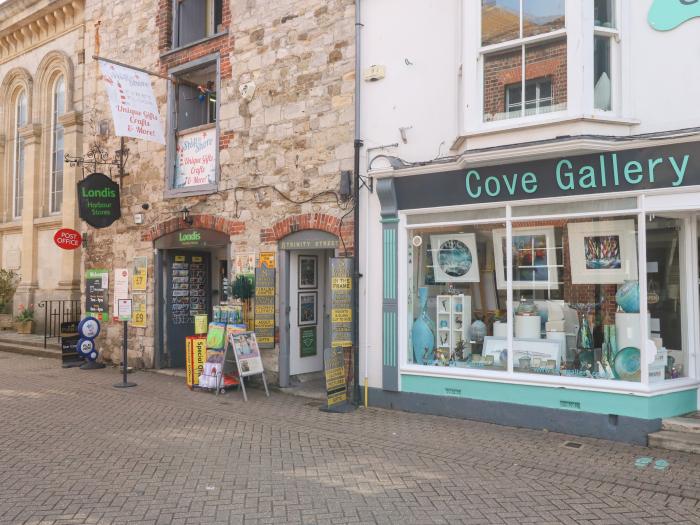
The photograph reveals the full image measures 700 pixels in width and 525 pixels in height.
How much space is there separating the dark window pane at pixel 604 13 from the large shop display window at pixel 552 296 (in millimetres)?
2105

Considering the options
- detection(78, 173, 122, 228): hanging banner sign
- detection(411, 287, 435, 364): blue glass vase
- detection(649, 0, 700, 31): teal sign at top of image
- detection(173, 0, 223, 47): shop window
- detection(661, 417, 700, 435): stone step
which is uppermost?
detection(173, 0, 223, 47): shop window

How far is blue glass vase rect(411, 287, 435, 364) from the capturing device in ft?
27.7

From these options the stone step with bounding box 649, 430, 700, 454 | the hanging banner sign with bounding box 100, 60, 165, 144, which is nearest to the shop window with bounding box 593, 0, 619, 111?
the stone step with bounding box 649, 430, 700, 454

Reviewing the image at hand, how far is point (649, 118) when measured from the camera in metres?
6.76

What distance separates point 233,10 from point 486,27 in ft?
16.9

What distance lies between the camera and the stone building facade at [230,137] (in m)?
9.27

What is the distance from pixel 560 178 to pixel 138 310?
864 cm

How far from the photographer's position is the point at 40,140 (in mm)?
17078

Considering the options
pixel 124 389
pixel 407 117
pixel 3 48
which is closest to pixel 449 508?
pixel 407 117

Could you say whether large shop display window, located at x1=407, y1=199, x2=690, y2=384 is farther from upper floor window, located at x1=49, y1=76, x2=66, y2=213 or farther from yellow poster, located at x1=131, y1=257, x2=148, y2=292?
upper floor window, located at x1=49, y1=76, x2=66, y2=213

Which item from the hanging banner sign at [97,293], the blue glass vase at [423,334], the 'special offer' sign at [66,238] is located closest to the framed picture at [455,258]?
the blue glass vase at [423,334]

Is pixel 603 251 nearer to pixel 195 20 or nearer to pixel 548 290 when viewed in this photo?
pixel 548 290

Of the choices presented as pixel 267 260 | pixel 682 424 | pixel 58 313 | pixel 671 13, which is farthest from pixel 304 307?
pixel 58 313

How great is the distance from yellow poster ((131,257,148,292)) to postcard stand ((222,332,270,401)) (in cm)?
323
